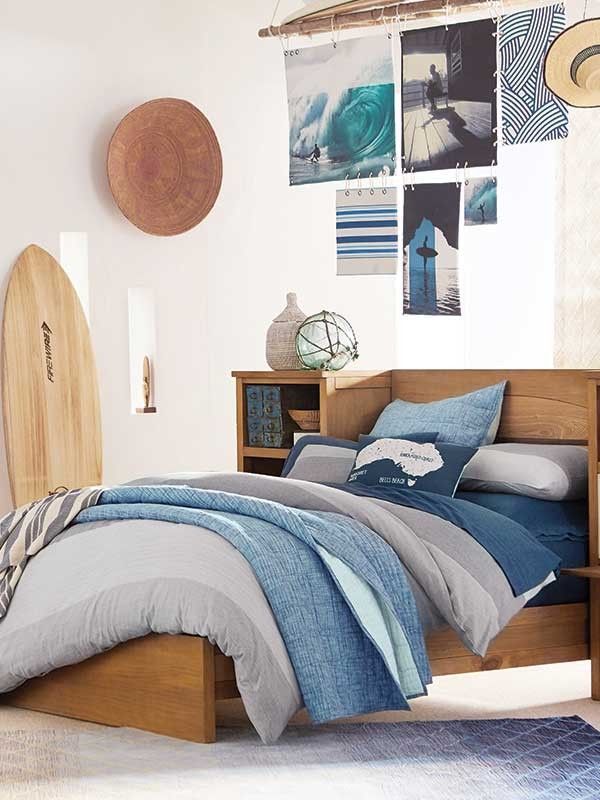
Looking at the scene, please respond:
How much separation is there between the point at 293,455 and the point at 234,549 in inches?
53.5

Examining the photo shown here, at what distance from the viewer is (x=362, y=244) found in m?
4.91

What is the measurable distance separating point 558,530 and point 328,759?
1.14 m

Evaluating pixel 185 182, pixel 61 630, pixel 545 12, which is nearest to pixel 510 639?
pixel 61 630

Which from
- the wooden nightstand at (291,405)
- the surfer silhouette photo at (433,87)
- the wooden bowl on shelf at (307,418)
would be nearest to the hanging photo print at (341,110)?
the surfer silhouette photo at (433,87)

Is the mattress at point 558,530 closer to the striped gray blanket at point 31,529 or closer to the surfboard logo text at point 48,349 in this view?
the striped gray blanket at point 31,529

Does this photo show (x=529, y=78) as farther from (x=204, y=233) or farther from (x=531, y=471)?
(x=204, y=233)

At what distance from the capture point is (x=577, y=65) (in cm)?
391

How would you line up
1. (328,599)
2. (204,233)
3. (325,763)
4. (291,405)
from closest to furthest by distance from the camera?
(325,763) < (328,599) < (291,405) < (204,233)

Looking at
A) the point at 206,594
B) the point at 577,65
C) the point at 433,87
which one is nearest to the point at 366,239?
the point at 433,87

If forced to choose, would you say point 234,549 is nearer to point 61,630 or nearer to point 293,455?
point 61,630

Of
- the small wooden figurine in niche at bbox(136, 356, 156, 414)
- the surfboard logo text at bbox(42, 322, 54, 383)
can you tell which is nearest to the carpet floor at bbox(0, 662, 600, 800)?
the surfboard logo text at bbox(42, 322, 54, 383)

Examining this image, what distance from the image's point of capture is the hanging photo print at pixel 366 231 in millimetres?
4879

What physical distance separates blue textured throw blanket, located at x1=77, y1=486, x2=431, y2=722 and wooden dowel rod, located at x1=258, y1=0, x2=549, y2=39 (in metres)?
2.20

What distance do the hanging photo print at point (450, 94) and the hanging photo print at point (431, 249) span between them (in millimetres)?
116
